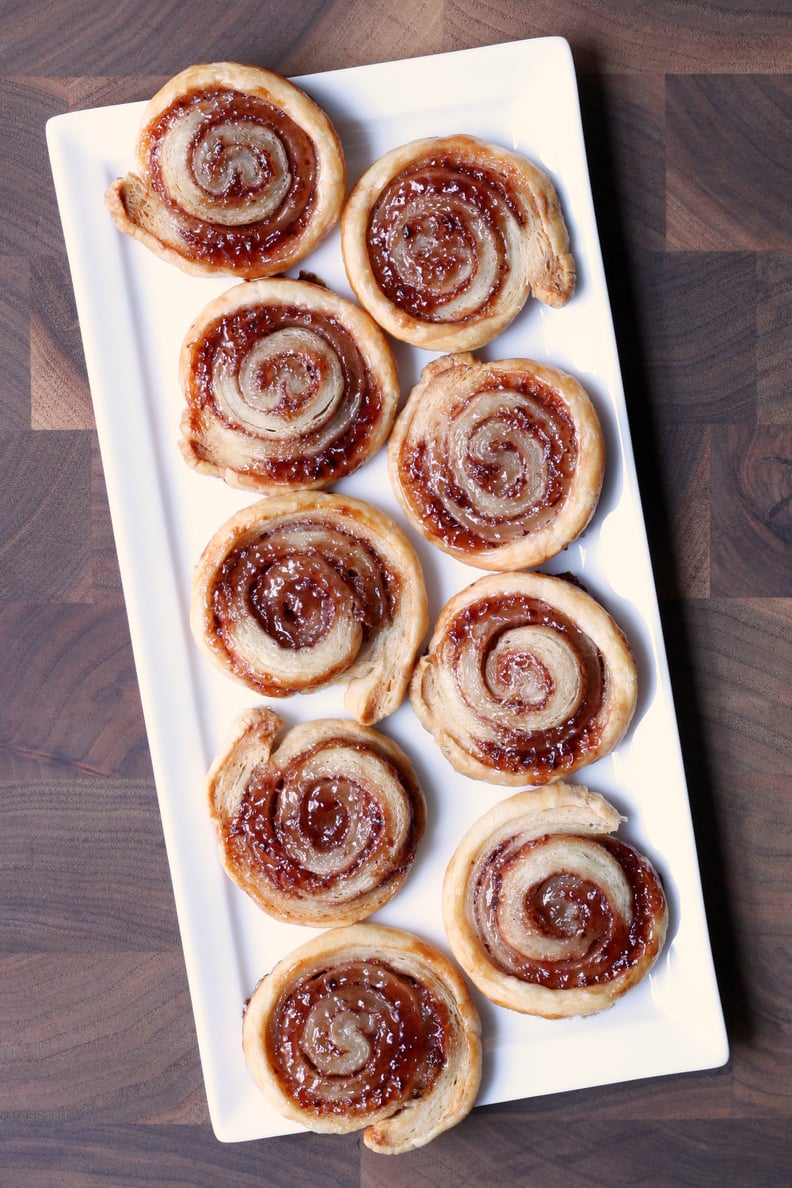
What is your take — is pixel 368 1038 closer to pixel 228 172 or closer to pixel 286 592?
pixel 286 592

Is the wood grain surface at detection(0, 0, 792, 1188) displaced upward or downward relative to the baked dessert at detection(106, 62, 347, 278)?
downward

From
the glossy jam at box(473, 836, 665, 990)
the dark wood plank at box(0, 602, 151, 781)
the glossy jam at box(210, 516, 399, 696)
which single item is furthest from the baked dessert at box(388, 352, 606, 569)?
the dark wood plank at box(0, 602, 151, 781)

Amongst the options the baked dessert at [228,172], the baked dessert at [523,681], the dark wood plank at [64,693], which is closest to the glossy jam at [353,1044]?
the baked dessert at [523,681]

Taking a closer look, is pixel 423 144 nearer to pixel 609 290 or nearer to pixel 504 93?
pixel 504 93

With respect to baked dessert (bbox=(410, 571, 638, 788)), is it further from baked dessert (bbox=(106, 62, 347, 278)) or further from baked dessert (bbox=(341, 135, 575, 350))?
baked dessert (bbox=(106, 62, 347, 278))

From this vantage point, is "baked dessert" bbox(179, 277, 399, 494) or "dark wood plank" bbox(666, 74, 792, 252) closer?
"baked dessert" bbox(179, 277, 399, 494)

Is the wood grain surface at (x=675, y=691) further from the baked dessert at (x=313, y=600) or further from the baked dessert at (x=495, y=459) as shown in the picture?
the baked dessert at (x=313, y=600)

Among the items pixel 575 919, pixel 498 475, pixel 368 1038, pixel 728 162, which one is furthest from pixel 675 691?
pixel 728 162

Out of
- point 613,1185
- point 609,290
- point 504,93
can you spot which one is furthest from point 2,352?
point 613,1185

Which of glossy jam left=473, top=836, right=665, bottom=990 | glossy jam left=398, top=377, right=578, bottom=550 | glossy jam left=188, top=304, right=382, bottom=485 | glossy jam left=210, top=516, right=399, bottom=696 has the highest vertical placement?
glossy jam left=188, top=304, right=382, bottom=485

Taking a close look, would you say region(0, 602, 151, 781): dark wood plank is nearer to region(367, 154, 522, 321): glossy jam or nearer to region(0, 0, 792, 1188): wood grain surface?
region(0, 0, 792, 1188): wood grain surface
